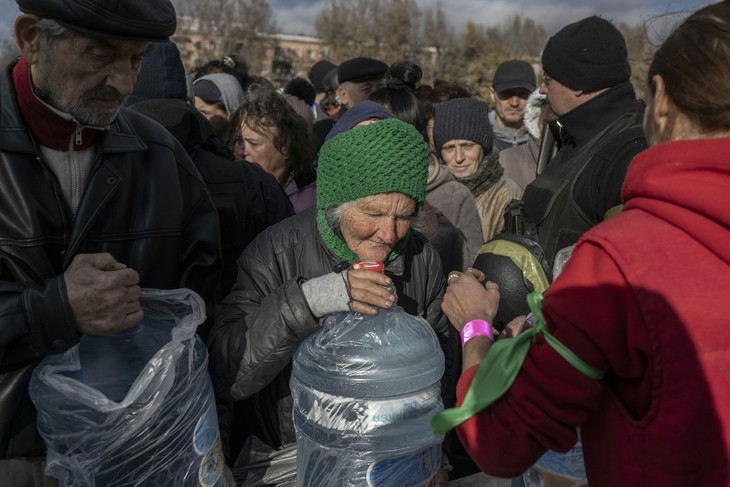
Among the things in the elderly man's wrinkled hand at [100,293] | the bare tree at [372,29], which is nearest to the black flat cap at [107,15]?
the elderly man's wrinkled hand at [100,293]

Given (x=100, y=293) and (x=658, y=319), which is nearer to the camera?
(x=658, y=319)

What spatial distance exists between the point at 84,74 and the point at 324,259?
0.97 m

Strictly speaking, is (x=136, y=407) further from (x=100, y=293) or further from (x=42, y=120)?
(x=42, y=120)

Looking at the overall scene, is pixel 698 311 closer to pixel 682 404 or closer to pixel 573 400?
pixel 682 404

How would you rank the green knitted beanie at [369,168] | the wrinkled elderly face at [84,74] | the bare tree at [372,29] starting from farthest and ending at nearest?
the bare tree at [372,29] → the green knitted beanie at [369,168] → the wrinkled elderly face at [84,74]

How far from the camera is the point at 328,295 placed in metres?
1.76

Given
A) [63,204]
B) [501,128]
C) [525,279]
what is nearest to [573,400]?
[525,279]

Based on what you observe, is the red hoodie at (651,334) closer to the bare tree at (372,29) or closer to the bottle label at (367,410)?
the bottle label at (367,410)

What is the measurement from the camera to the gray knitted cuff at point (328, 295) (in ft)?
5.77

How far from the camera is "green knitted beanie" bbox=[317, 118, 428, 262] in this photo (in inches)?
80.8

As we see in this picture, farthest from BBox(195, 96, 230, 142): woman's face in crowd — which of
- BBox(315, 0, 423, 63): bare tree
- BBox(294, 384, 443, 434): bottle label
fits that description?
BBox(315, 0, 423, 63): bare tree

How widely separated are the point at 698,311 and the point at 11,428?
1.66 meters

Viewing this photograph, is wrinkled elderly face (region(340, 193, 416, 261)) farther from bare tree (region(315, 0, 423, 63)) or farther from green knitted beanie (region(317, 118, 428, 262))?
Result: bare tree (region(315, 0, 423, 63))

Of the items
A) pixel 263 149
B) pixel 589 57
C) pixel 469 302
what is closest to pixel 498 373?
pixel 469 302
